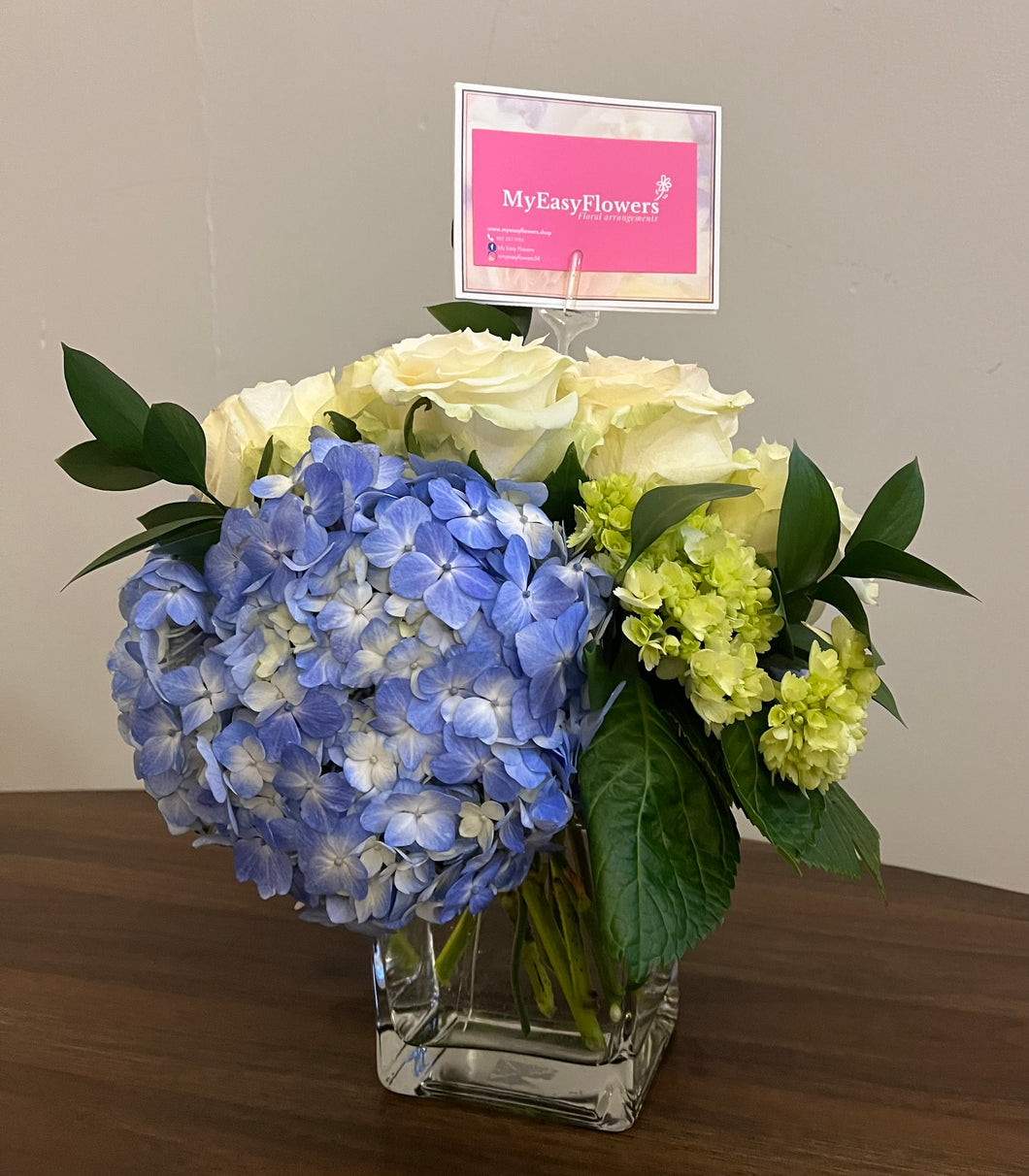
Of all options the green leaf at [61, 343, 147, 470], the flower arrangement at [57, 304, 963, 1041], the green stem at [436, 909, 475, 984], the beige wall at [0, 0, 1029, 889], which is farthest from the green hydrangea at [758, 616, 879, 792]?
the beige wall at [0, 0, 1029, 889]

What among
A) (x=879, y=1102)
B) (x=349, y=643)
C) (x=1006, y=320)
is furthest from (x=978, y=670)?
(x=349, y=643)

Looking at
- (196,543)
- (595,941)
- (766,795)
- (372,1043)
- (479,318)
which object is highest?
(479,318)

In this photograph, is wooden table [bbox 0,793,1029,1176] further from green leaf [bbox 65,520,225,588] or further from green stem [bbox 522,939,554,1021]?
green leaf [bbox 65,520,225,588]

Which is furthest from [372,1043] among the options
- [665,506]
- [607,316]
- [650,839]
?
[607,316]

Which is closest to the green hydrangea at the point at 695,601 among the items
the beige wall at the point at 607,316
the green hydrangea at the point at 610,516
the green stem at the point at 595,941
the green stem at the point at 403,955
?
the green hydrangea at the point at 610,516

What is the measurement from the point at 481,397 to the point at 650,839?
21 centimetres

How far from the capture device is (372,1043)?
25.3 inches

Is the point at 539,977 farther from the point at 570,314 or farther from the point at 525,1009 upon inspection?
the point at 570,314

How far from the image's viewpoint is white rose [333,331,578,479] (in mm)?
485

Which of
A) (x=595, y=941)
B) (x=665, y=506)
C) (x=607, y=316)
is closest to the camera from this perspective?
(x=665, y=506)

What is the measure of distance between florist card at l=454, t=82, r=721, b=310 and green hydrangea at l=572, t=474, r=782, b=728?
173 mm

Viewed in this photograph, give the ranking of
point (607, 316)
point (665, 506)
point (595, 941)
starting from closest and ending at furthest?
1. point (665, 506)
2. point (595, 941)
3. point (607, 316)

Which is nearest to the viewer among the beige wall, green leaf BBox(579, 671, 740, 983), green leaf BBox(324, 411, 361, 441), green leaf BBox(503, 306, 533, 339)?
green leaf BBox(579, 671, 740, 983)

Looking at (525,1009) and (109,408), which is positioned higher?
(109,408)
